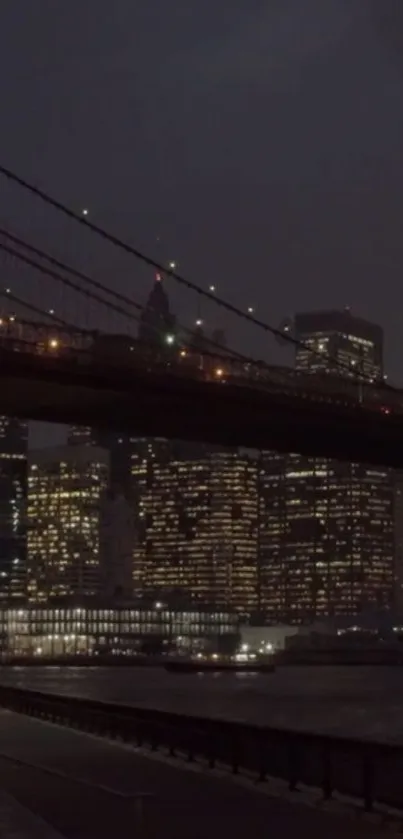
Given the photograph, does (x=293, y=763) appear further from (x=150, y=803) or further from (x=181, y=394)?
→ (x=181, y=394)

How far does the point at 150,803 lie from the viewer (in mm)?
16891

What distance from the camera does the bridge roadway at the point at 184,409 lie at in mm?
57688

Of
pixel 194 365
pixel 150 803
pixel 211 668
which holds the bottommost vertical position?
pixel 211 668

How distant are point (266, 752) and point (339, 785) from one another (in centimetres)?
177

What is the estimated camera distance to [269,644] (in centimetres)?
17138

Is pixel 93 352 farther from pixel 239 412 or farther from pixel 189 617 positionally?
pixel 189 617

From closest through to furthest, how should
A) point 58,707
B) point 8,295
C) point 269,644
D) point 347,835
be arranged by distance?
point 347,835
point 58,707
point 8,295
point 269,644

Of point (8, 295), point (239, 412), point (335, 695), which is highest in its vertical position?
point (8, 295)

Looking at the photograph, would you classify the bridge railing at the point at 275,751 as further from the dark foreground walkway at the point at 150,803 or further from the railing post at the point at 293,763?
the dark foreground walkway at the point at 150,803

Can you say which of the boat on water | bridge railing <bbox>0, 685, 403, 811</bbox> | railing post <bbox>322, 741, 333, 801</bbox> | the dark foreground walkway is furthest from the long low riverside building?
railing post <bbox>322, 741, 333, 801</bbox>

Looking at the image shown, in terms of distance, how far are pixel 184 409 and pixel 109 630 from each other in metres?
117

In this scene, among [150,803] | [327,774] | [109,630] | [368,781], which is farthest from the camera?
[109,630]

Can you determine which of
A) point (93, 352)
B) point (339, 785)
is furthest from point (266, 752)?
point (93, 352)

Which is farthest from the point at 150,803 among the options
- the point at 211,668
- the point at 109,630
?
the point at 109,630
